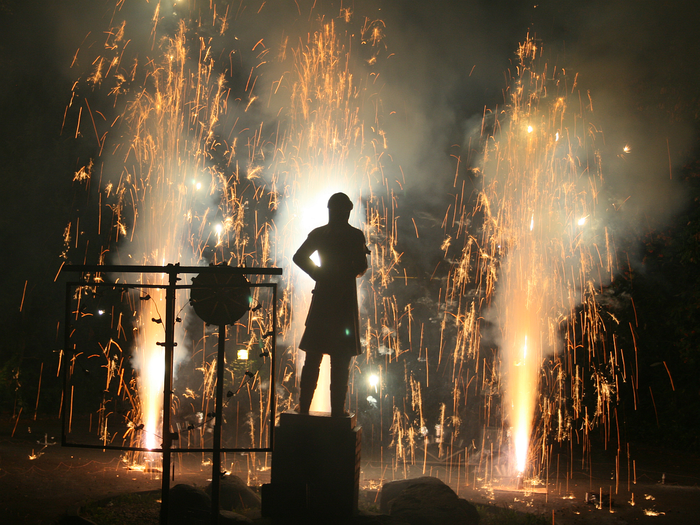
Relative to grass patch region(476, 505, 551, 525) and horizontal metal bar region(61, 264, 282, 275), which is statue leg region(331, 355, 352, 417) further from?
grass patch region(476, 505, 551, 525)

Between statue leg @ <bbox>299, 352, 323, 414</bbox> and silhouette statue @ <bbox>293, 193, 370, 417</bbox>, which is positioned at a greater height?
silhouette statue @ <bbox>293, 193, 370, 417</bbox>

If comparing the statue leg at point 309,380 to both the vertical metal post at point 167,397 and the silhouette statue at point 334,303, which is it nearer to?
the silhouette statue at point 334,303

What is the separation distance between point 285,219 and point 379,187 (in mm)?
3904

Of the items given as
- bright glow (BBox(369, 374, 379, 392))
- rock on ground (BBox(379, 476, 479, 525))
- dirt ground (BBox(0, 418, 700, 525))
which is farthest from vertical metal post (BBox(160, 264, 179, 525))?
bright glow (BBox(369, 374, 379, 392))

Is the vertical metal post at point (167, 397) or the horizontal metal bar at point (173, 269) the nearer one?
the vertical metal post at point (167, 397)

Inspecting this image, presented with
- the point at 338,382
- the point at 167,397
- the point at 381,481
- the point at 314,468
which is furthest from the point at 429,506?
the point at 381,481

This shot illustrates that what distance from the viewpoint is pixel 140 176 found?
1395 centimetres

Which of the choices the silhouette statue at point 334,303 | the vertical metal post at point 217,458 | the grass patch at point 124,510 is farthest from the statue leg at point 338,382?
the grass patch at point 124,510

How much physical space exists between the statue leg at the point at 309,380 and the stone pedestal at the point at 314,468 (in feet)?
0.55

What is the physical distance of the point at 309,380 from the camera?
5250 mm

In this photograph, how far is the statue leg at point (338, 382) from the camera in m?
5.16

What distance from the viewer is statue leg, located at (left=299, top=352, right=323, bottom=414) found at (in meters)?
5.19

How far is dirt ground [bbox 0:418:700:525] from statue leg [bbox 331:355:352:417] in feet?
6.15

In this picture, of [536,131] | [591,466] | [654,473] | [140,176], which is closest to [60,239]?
[140,176]
